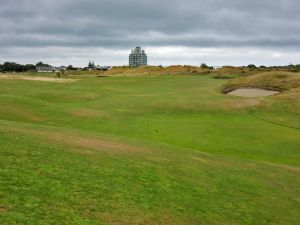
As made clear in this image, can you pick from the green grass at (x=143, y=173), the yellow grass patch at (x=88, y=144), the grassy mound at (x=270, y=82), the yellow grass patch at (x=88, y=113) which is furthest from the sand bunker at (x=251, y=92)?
the yellow grass patch at (x=88, y=144)

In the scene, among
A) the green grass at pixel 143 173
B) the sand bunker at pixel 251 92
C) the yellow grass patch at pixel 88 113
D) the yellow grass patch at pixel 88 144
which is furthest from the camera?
the sand bunker at pixel 251 92

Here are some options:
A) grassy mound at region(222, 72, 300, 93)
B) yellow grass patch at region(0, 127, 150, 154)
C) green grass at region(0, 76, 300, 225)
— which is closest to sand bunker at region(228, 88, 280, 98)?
grassy mound at region(222, 72, 300, 93)

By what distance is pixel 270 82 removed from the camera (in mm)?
73438

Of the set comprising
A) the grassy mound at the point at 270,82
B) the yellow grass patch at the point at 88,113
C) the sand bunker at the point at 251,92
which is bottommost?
the yellow grass patch at the point at 88,113

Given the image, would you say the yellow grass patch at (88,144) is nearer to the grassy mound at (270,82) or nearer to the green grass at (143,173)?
the green grass at (143,173)

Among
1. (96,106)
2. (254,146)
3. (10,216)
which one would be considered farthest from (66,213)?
(96,106)

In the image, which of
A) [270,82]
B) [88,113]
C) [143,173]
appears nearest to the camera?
[143,173]

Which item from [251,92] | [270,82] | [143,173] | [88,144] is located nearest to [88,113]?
[88,144]

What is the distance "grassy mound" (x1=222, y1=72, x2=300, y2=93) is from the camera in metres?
71.1

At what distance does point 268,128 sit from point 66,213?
119ft

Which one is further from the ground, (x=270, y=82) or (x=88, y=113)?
(x=270, y=82)

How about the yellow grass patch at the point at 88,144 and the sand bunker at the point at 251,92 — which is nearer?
the yellow grass patch at the point at 88,144

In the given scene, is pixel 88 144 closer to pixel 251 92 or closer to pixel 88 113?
pixel 88 113

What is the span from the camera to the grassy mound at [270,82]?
71.1 meters
